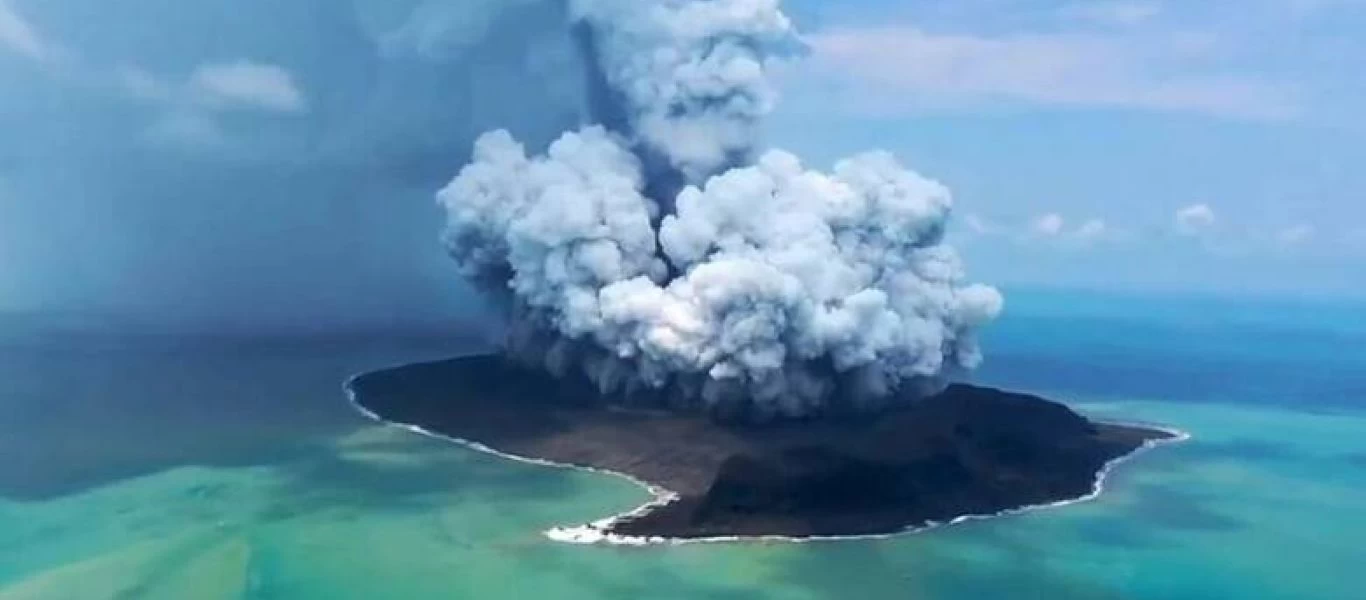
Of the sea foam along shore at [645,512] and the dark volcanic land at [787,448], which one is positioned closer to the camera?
the sea foam along shore at [645,512]

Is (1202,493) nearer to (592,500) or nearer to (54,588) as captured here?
(592,500)

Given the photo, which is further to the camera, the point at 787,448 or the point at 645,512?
the point at 787,448

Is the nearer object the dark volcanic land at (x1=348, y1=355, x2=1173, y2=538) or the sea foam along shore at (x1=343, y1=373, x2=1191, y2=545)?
the sea foam along shore at (x1=343, y1=373, x2=1191, y2=545)

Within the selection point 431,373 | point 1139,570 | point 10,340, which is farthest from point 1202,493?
point 10,340

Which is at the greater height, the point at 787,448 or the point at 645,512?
the point at 787,448
